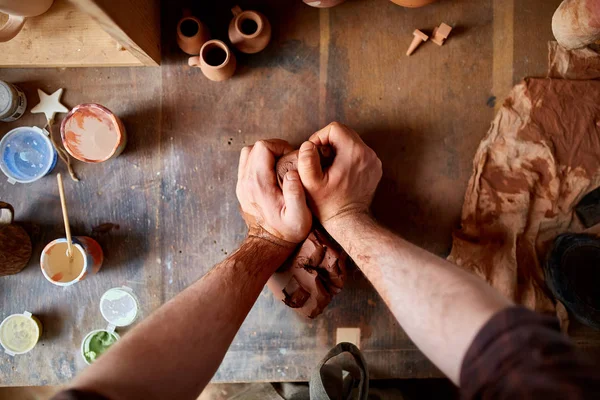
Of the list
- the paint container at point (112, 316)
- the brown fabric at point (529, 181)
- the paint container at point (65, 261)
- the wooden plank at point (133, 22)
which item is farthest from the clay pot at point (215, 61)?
the brown fabric at point (529, 181)

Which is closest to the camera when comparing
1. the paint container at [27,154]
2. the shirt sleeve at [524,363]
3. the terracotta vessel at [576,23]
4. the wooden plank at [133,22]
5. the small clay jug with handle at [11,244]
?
the shirt sleeve at [524,363]

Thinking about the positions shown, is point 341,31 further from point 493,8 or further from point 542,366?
point 542,366

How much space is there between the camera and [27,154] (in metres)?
1.58

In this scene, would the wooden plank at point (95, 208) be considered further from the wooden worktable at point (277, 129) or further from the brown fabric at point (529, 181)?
the brown fabric at point (529, 181)

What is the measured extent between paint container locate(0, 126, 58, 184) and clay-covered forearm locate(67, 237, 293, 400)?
88 centimetres

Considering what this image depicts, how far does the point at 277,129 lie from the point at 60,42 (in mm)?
910

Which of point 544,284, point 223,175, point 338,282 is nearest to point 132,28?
point 223,175

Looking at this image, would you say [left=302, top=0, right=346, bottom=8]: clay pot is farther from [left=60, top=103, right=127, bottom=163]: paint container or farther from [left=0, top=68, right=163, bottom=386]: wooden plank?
[left=60, top=103, right=127, bottom=163]: paint container

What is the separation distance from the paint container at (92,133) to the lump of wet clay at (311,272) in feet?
2.15

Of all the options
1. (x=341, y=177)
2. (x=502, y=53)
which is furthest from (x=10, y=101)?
(x=502, y=53)

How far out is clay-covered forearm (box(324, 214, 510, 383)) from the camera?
2.99ft

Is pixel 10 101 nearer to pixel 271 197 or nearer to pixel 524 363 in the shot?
pixel 271 197

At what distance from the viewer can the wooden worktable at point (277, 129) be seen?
159 cm

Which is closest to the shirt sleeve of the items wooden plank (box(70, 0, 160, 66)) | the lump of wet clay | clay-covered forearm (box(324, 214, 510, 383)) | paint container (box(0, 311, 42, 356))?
clay-covered forearm (box(324, 214, 510, 383))
